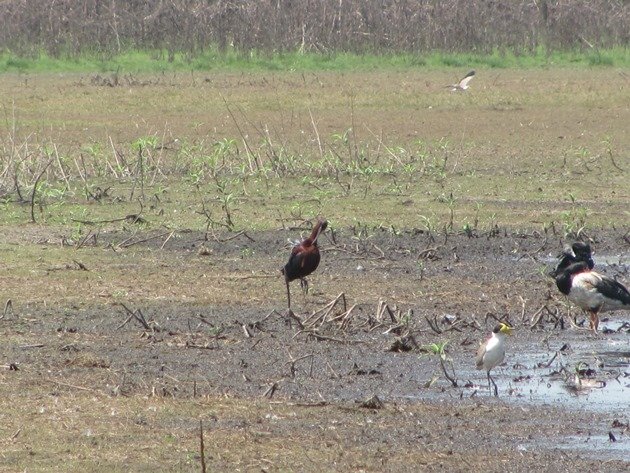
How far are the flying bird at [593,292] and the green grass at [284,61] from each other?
16086 mm

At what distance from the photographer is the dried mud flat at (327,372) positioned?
245 inches

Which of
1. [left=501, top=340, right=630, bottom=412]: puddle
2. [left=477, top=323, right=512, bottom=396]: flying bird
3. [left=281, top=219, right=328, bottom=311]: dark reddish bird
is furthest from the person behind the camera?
[left=281, top=219, right=328, bottom=311]: dark reddish bird

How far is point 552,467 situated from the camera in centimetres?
606

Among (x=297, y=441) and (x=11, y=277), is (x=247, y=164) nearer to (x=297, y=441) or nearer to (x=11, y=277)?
(x=11, y=277)

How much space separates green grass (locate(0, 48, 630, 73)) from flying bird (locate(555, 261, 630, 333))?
52.8ft

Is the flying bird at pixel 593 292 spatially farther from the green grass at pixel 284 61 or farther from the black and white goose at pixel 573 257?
the green grass at pixel 284 61

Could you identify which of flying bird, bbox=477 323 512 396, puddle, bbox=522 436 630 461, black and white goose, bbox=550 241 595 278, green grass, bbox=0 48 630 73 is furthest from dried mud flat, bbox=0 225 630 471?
green grass, bbox=0 48 630 73

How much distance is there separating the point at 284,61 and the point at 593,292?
670 inches

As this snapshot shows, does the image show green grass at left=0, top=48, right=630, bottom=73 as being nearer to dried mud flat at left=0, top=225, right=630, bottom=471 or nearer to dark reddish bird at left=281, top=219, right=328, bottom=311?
dried mud flat at left=0, top=225, right=630, bottom=471

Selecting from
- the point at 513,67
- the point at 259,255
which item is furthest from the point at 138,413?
the point at 513,67

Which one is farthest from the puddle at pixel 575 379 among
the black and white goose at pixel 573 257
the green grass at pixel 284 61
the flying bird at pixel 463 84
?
the green grass at pixel 284 61

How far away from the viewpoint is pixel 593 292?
364 inches

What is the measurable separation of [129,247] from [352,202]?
3.23 metres

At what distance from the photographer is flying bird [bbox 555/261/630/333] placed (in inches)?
364
